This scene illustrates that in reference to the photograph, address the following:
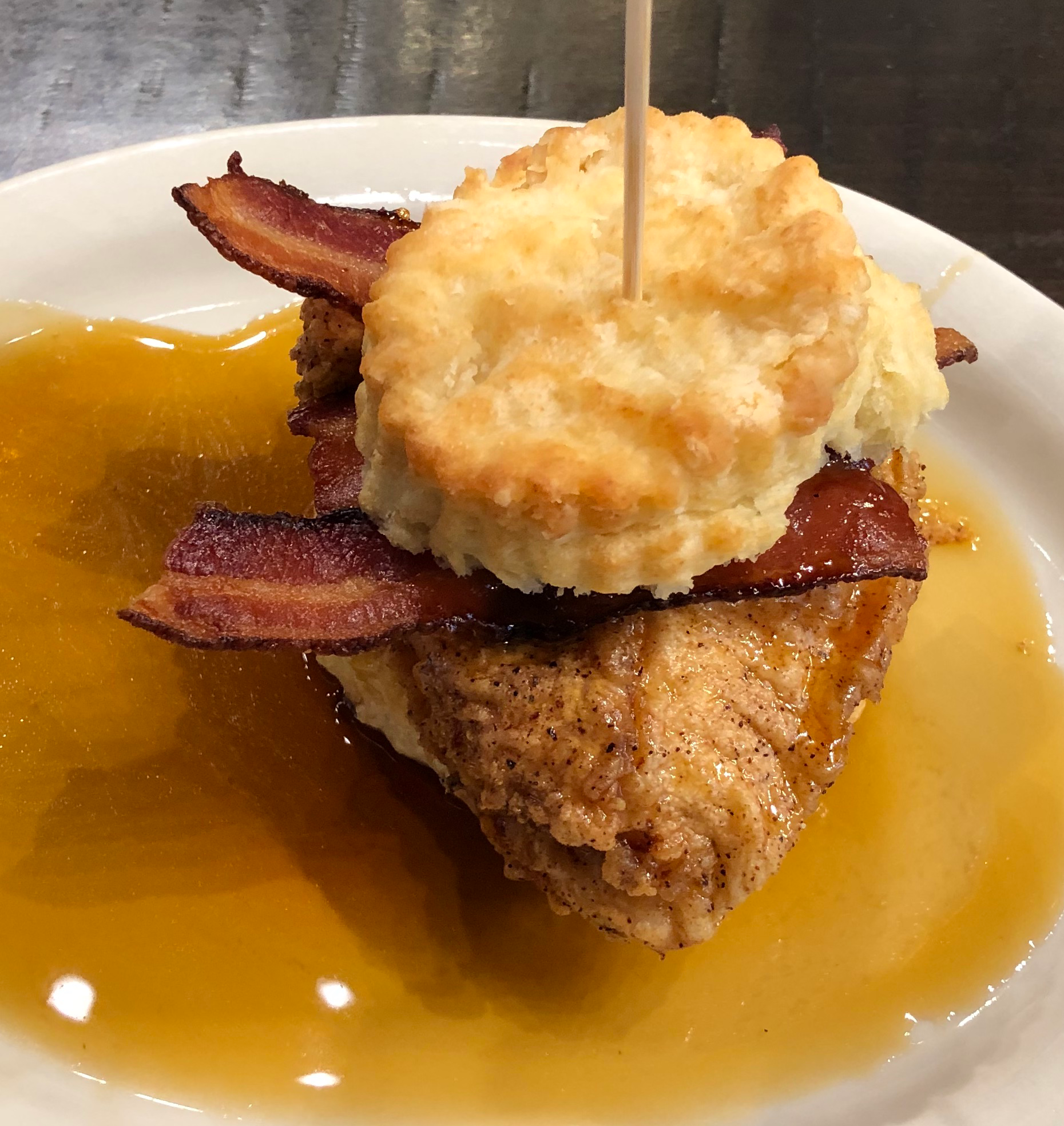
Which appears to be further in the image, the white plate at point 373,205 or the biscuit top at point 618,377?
the white plate at point 373,205

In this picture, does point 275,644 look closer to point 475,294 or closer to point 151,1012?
point 475,294

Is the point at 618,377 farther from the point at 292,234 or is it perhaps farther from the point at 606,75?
the point at 606,75

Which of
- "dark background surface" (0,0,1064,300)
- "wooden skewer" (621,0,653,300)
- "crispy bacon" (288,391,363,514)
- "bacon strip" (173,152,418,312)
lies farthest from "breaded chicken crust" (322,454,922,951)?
"dark background surface" (0,0,1064,300)

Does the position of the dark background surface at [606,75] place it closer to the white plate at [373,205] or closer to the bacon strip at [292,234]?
the white plate at [373,205]

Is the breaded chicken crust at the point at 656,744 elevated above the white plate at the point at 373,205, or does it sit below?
below

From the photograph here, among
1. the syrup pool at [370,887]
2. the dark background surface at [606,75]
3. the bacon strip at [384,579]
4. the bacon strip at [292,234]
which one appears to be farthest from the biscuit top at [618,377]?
the dark background surface at [606,75]
